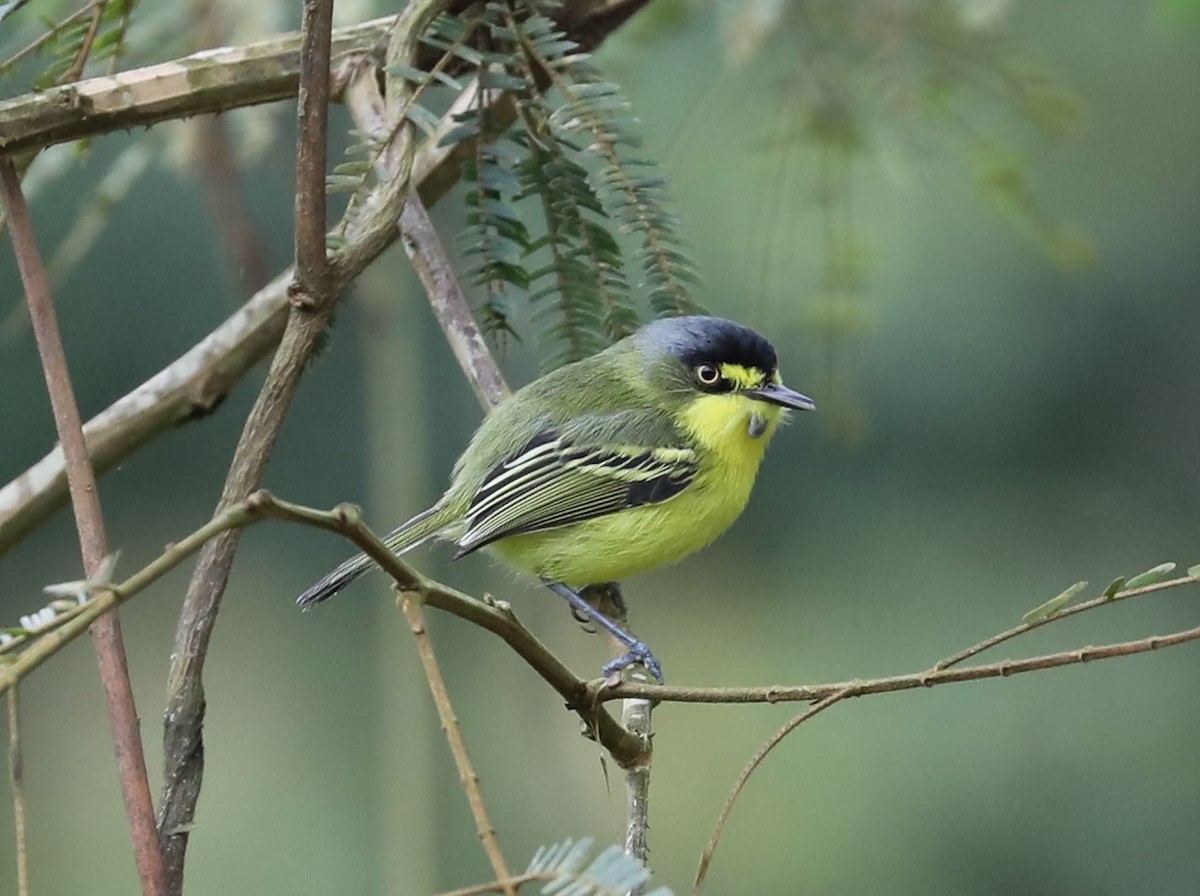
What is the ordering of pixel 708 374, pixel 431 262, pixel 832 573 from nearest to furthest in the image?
pixel 431 262, pixel 708 374, pixel 832 573

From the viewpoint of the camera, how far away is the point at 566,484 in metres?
2.36

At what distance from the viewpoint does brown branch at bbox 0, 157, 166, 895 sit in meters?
1.08

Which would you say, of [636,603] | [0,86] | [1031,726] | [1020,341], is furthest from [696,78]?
[0,86]

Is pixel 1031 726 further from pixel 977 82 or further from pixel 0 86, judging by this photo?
pixel 0 86

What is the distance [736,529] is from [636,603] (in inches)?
13.8

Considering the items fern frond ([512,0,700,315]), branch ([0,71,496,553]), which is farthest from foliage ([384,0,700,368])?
branch ([0,71,496,553])

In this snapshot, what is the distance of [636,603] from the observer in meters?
A: 3.83

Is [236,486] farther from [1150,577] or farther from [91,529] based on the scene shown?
[1150,577]

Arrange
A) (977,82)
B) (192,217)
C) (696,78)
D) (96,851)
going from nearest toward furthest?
(977,82)
(696,78)
(96,851)
(192,217)

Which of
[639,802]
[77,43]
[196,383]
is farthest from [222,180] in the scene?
[639,802]

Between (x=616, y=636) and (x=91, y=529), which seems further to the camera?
(x=616, y=636)

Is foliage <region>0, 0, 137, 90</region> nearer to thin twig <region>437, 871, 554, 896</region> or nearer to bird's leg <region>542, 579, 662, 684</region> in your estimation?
bird's leg <region>542, 579, 662, 684</region>

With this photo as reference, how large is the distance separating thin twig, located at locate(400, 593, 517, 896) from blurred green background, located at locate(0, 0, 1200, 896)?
246 cm

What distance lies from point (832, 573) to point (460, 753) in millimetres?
3161
